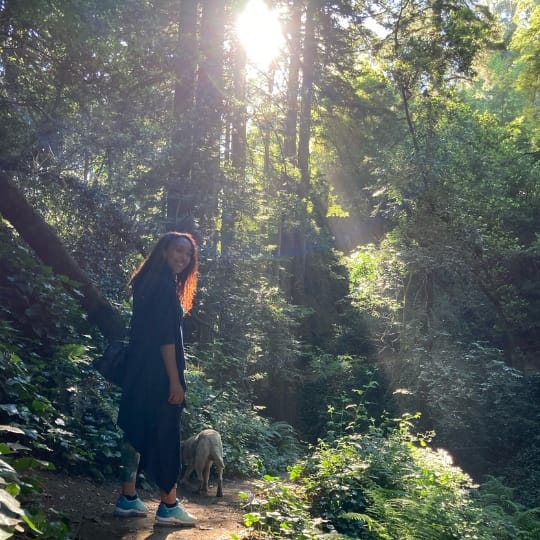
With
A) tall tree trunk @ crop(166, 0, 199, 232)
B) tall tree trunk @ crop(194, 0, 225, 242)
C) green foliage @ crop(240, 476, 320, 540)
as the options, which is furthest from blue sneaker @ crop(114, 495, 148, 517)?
tall tree trunk @ crop(194, 0, 225, 242)

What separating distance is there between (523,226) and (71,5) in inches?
619

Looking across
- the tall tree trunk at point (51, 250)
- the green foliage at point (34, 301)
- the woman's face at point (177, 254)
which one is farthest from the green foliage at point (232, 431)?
the woman's face at point (177, 254)

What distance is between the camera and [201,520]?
218 inches

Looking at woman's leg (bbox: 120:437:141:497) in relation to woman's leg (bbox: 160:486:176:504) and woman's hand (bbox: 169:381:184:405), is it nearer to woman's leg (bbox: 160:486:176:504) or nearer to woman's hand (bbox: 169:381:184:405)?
woman's leg (bbox: 160:486:176:504)

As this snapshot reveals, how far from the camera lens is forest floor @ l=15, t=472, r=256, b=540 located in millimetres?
4520

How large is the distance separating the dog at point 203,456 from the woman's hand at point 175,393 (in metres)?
2.29

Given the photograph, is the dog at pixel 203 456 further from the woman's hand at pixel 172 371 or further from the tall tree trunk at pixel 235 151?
the tall tree trunk at pixel 235 151

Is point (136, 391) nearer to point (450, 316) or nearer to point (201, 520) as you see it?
point (201, 520)

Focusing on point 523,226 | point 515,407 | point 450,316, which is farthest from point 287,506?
point 523,226

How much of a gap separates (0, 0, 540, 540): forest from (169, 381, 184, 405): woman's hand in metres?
0.98

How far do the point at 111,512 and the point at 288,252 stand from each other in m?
19.2

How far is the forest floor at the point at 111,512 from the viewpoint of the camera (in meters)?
4.52

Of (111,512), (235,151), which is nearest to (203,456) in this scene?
(111,512)

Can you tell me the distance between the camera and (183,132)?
12266 millimetres
